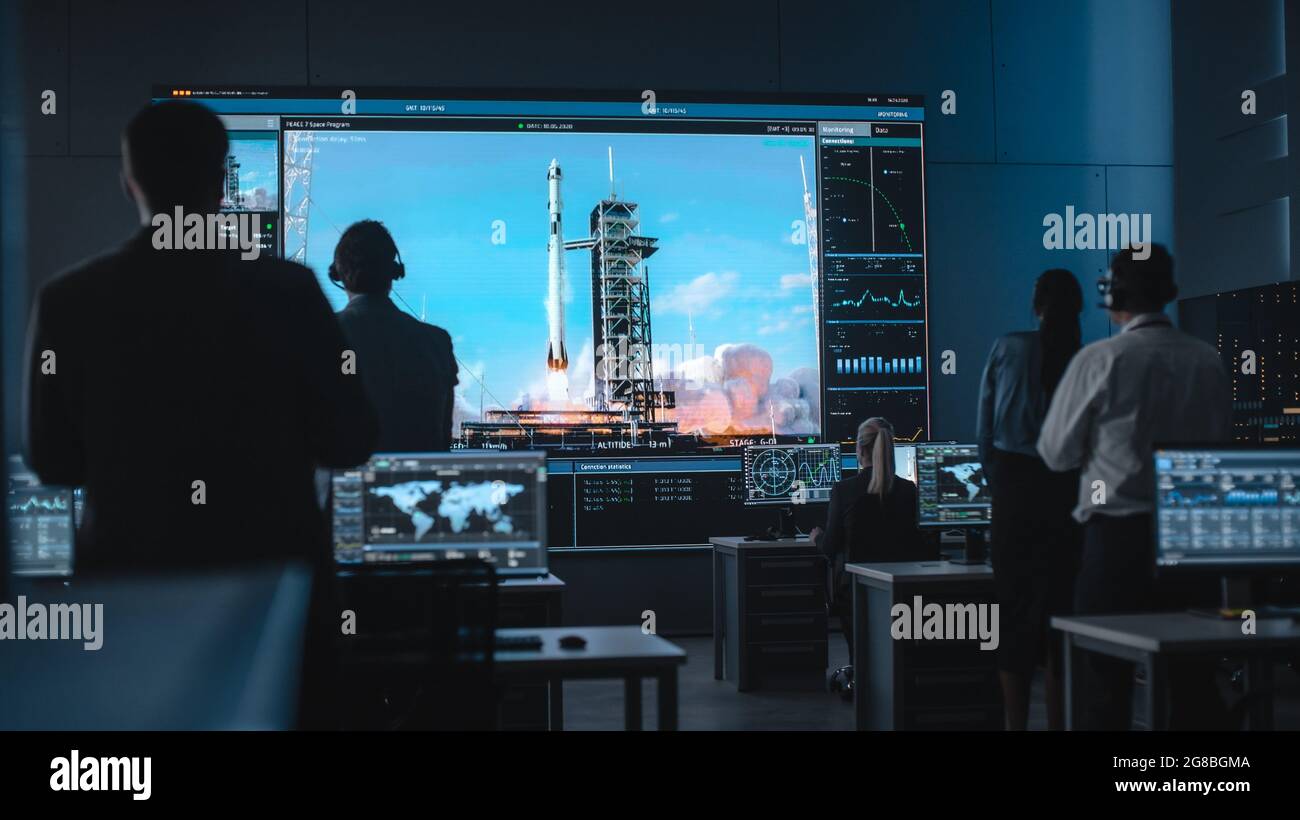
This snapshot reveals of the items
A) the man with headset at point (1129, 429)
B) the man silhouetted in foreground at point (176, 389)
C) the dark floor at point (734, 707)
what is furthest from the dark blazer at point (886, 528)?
the man silhouetted in foreground at point (176, 389)

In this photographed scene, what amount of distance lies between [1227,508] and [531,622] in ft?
7.20

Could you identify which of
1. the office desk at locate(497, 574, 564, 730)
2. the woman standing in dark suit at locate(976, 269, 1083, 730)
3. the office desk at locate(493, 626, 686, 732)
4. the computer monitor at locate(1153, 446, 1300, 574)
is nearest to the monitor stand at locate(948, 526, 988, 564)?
the woman standing in dark suit at locate(976, 269, 1083, 730)

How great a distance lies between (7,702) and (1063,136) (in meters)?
7.69

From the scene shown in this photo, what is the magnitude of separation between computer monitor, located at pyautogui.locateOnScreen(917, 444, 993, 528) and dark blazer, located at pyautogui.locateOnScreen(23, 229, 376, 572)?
3653 millimetres

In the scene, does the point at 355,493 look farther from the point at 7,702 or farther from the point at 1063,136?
the point at 1063,136

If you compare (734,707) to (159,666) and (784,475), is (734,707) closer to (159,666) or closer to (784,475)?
(784,475)

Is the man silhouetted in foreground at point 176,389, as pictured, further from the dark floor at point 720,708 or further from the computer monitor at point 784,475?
the computer monitor at point 784,475

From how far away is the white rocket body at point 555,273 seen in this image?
23.4 ft

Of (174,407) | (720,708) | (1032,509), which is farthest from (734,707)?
(174,407)

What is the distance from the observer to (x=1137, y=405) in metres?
3.06

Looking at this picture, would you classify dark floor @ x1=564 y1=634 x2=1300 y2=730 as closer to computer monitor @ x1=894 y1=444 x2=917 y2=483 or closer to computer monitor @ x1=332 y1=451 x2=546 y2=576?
computer monitor @ x1=894 y1=444 x2=917 y2=483

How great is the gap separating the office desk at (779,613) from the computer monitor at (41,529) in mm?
3195
